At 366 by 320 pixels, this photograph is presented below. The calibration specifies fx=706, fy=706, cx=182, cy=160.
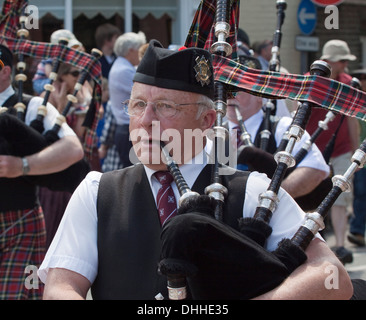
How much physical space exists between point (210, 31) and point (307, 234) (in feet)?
3.26

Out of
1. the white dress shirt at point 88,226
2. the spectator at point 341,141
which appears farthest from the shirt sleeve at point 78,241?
the spectator at point 341,141

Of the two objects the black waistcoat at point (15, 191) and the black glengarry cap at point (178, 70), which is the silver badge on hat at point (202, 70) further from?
the black waistcoat at point (15, 191)

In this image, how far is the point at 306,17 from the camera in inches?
401

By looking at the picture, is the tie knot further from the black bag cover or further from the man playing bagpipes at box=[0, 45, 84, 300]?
the man playing bagpipes at box=[0, 45, 84, 300]

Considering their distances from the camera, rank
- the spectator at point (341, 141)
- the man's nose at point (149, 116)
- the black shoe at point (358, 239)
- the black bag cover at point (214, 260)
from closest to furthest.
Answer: the black bag cover at point (214, 260)
the man's nose at point (149, 116)
the spectator at point (341, 141)
the black shoe at point (358, 239)

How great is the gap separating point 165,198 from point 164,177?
0.08 metres

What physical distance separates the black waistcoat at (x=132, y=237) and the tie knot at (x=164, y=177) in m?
0.05

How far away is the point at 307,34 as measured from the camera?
10.6 meters

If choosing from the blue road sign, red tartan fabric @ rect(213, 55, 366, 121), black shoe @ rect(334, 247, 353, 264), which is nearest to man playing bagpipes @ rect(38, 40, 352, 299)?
red tartan fabric @ rect(213, 55, 366, 121)

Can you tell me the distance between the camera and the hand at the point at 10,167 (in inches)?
154

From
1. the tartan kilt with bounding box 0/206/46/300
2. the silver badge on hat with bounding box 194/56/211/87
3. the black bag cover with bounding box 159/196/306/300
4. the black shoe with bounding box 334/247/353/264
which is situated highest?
the silver badge on hat with bounding box 194/56/211/87

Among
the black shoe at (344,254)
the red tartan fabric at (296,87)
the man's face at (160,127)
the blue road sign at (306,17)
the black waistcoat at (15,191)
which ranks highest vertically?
the red tartan fabric at (296,87)

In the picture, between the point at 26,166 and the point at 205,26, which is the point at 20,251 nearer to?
the point at 26,166

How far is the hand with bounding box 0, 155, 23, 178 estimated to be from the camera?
390 centimetres
